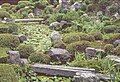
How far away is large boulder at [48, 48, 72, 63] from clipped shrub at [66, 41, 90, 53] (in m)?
0.38

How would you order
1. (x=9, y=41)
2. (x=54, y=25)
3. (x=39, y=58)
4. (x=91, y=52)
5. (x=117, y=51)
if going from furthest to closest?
1. (x=54, y=25)
2. (x=9, y=41)
3. (x=117, y=51)
4. (x=91, y=52)
5. (x=39, y=58)

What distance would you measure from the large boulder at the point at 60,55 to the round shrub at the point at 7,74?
87.9 inches

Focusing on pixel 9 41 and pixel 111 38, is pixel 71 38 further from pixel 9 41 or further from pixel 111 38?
pixel 9 41

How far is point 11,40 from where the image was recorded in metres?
12.7

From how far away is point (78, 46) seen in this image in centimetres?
1237

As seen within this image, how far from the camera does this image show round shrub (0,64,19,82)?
8.87m

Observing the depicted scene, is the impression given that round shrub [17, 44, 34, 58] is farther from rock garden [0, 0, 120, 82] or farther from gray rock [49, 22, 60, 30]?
gray rock [49, 22, 60, 30]

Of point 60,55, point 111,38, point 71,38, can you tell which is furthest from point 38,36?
point 60,55

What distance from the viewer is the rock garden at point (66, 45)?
400 inches

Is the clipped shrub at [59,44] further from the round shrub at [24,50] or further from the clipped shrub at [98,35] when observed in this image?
the clipped shrub at [98,35]

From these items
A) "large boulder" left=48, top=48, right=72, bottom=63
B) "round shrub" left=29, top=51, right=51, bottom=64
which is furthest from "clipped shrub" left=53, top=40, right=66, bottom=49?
"round shrub" left=29, top=51, right=51, bottom=64

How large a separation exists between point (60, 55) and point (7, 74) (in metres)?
2.83

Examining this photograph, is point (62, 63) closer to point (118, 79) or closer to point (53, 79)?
point (53, 79)

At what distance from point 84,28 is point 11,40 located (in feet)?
13.4
